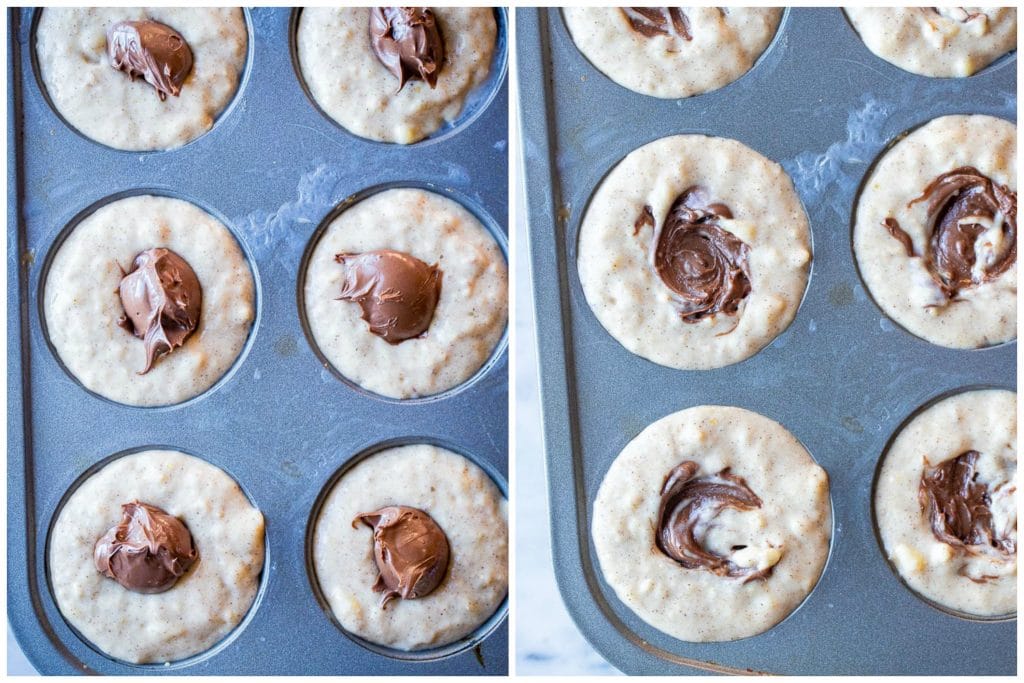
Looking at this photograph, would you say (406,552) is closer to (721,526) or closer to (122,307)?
(721,526)

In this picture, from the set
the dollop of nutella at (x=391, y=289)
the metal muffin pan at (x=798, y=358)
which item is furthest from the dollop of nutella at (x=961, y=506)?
the dollop of nutella at (x=391, y=289)

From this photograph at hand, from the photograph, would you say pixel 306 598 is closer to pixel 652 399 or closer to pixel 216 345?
pixel 216 345

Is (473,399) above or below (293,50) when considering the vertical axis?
below

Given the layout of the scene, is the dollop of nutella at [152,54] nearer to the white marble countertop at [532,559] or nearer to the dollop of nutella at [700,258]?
the white marble countertop at [532,559]

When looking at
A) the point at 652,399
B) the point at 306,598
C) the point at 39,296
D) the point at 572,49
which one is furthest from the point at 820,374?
the point at 39,296

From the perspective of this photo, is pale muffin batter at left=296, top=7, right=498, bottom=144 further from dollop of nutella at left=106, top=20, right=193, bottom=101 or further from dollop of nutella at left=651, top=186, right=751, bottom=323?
dollop of nutella at left=651, top=186, right=751, bottom=323

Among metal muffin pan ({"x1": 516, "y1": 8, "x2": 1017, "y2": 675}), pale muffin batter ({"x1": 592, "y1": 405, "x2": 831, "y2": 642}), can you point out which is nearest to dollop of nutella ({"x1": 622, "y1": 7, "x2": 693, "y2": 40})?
metal muffin pan ({"x1": 516, "y1": 8, "x2": 1017, "y2": 675})
